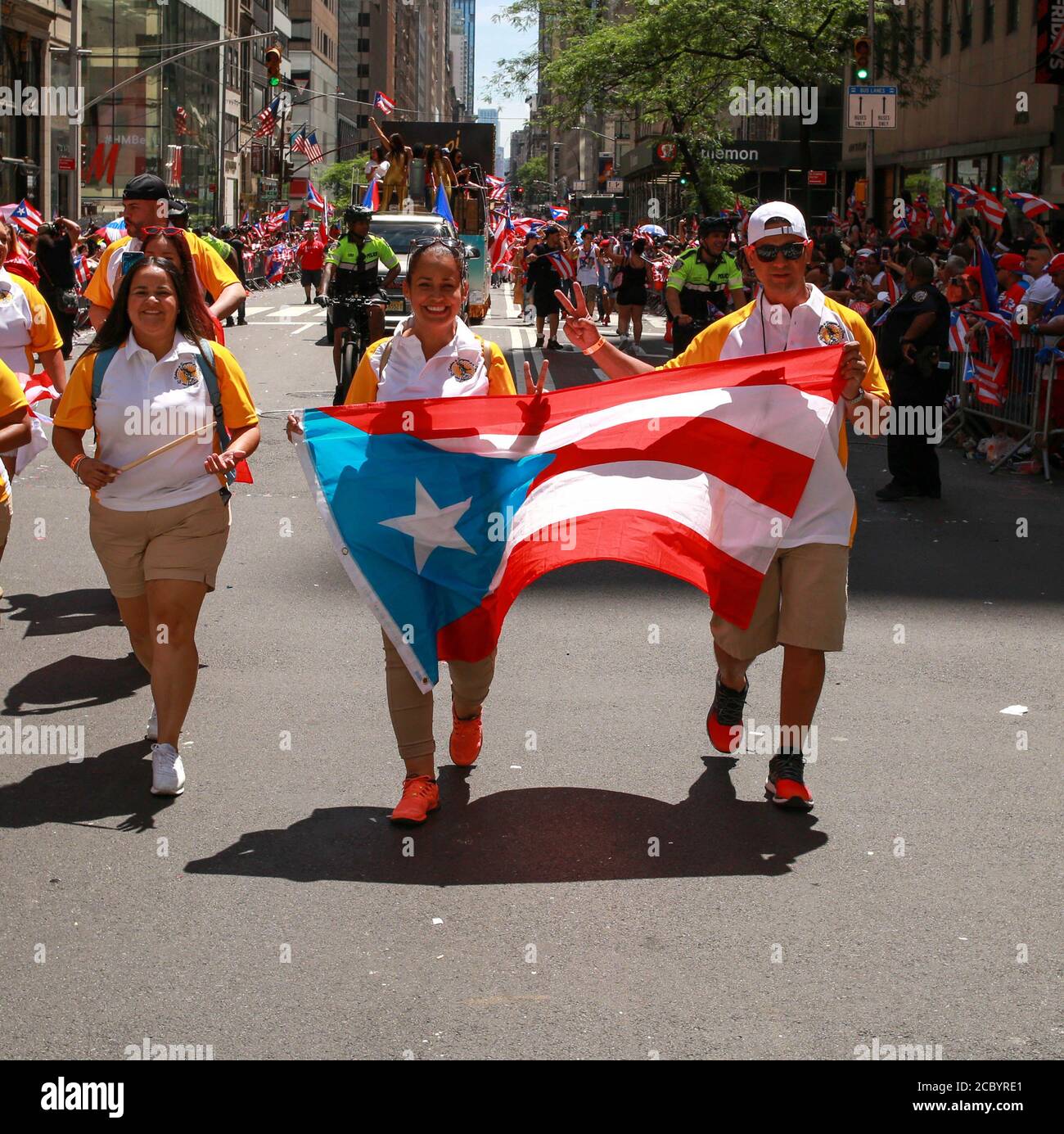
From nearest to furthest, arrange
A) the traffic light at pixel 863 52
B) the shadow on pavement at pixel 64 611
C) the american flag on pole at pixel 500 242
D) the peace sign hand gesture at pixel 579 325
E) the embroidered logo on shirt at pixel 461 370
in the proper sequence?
the peace sign hand gesture at pixel 579 325 → the embroidered logo on shirt at pixel 461 370 → the shadow on pavement at pixel 64 611 → the traffic light at pixel 863 52 → the american flag on pole at pixel 500 242

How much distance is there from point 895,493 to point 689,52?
1013 inches

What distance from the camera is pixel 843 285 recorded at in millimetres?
23359

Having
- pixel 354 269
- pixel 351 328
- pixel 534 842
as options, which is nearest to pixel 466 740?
pixel 534 842

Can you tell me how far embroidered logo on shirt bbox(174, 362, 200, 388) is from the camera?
5.88 meters

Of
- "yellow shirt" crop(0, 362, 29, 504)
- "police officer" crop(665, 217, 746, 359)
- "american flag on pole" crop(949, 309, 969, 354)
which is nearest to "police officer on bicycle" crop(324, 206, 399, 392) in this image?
"police officer" crop(665, 217, 746, 359)

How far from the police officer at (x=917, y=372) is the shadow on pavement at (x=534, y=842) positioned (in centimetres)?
734

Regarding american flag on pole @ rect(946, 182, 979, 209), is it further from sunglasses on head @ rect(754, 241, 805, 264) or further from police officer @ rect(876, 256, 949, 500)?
sunglasses on head @ rect(754, 241, 805, 264)

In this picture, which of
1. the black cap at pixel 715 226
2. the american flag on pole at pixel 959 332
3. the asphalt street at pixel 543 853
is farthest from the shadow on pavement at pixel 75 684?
the american flag on pole at pixel 959 332

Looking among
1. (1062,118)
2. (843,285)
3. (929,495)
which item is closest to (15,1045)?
(929,495)

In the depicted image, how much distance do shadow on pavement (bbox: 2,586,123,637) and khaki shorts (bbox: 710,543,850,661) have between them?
404cm

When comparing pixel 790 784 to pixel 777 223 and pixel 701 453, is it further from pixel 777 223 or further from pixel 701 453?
pixel 777 223

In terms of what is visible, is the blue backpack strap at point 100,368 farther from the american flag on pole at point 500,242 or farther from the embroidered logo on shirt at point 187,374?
the american flag on pole at point 500,242

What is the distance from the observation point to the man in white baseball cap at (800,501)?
571 cm

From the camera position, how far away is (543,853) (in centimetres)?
533
